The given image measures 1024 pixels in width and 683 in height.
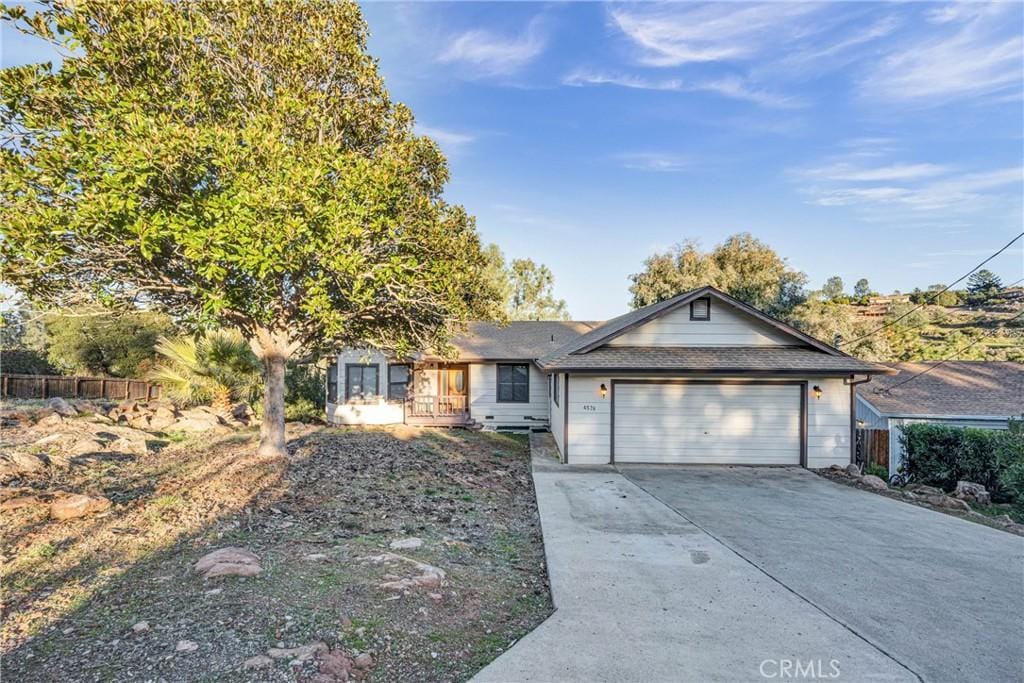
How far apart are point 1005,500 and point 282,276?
44.9ft

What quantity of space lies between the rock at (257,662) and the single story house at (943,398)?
1426 cm

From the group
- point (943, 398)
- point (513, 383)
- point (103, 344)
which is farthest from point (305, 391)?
point (943, 398)

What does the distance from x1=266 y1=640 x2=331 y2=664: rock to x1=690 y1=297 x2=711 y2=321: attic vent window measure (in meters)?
10.4

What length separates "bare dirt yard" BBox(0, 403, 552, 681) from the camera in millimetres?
3076

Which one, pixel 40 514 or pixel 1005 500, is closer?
pixel 40 514

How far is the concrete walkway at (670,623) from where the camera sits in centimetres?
317

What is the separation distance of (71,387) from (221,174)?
2042cm

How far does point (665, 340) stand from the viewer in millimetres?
11562

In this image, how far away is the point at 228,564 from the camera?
4.32 metres

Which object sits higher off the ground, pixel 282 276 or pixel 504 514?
pixel 282 276

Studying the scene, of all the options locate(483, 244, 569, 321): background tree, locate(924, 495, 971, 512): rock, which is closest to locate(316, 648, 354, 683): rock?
locate(924, 495, 971, 512): rock

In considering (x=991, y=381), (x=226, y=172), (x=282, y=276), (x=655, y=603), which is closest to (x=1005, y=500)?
(x=991, y=381)

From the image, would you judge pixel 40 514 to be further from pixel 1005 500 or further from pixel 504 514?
pixel 1005 500

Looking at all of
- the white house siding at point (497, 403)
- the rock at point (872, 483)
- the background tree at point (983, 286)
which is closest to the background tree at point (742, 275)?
the white house siding at point (497, 403)
